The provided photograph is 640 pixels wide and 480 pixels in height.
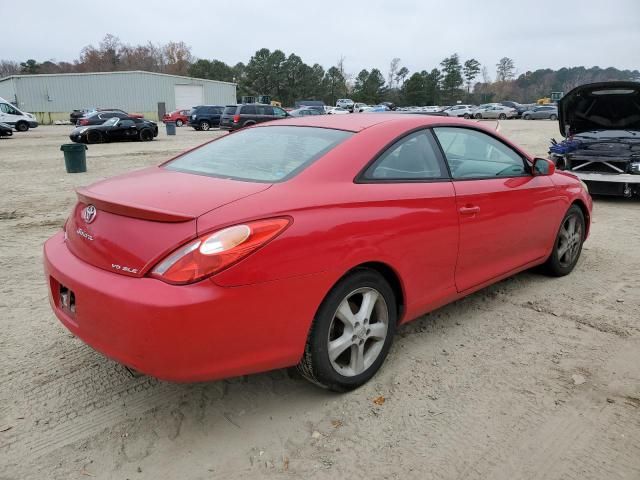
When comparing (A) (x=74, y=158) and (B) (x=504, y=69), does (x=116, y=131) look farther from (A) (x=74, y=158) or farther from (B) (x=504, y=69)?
(B) (x=504, y=69)

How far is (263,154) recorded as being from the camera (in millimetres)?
3045

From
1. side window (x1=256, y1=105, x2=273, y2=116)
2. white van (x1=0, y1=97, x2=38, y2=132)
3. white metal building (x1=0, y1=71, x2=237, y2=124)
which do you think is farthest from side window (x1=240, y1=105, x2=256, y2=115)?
white metal building (x1=0, y1=71, x2=237, y2=124)

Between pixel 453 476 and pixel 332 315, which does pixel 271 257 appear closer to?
pixel 332 315

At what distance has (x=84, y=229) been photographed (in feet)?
8.43

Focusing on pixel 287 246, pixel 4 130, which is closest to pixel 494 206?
pixel 287 246

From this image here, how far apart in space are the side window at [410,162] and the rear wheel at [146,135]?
2237 cm

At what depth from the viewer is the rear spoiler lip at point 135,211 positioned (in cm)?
222

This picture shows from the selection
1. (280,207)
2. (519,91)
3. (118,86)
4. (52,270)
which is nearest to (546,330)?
(280,207)

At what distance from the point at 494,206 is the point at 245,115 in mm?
24094

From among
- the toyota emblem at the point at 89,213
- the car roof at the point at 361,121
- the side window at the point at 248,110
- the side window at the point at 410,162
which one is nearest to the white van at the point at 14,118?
the side window at the point at 248,110

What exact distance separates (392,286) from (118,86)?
55692 mm

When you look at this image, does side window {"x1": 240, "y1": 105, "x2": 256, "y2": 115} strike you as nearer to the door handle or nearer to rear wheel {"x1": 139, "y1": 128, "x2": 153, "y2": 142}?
rear wheel {"x1": 139, "y1": 128, "x2": 153, "y2": 142}

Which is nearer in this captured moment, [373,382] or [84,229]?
[84,229]

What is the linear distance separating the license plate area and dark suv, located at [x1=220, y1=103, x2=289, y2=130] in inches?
950
